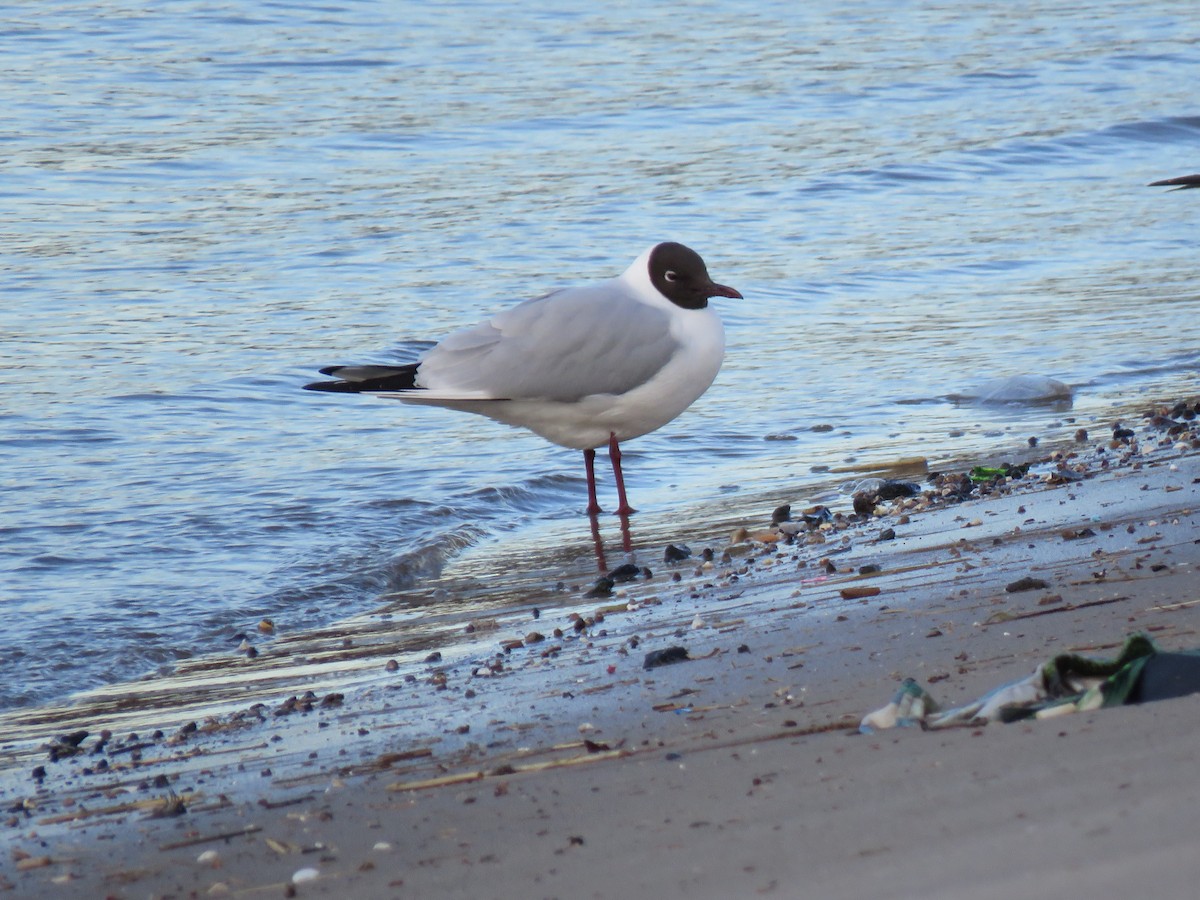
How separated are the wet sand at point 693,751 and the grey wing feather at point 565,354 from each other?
4.77 ft

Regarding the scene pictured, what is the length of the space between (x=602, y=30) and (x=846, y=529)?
14086 mm

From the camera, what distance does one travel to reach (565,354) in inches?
241

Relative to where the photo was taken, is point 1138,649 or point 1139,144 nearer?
point 1138,649

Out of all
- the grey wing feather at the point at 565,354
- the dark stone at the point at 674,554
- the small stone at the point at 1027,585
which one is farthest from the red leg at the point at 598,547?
the small stone at the point at 1027,585

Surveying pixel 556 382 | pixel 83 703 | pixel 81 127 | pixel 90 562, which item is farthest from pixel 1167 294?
pixel 81 127

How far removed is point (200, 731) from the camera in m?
3.50

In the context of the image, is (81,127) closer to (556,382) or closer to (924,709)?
(556,382)

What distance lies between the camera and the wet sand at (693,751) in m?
2.08

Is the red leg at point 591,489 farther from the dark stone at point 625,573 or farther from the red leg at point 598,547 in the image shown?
the dark stone at point 625,573

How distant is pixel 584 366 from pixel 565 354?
0.08 metres

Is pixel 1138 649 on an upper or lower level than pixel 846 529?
upper

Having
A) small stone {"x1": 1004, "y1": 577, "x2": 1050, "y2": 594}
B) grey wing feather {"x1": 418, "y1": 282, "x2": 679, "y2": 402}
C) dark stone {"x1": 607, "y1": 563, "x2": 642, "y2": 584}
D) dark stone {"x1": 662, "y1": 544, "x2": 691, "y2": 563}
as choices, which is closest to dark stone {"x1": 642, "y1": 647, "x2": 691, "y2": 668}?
small stone {"x1": 1004, "y1": 577, "x2": 1050, "y2": 594}

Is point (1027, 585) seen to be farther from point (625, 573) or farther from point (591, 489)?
point (591, 489)

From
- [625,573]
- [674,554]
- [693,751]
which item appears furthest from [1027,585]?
[674,554]
